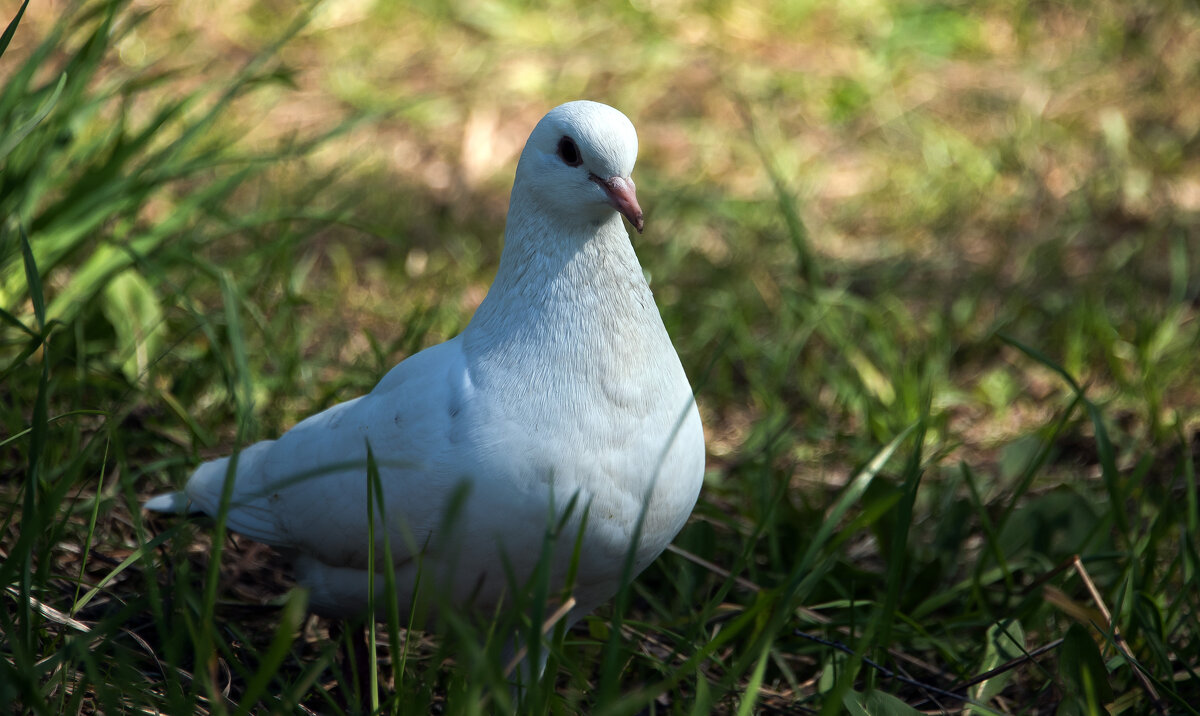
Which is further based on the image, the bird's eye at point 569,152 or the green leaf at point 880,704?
the bird's eye at point 569,152

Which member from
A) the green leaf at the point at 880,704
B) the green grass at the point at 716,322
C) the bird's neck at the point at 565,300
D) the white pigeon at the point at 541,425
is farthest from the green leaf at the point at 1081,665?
the bird's neck at the point at 565,300

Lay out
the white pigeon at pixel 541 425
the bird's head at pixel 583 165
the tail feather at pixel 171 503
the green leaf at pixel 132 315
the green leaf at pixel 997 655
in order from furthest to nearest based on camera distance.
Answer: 1. the green leaf at pixel 132 315
2. the tail feather at pixel 171 503
3. the green leaf at pixel 997 655
4. the bird's head at pixel 583 165
5. the white pigeon at pixel 541 425

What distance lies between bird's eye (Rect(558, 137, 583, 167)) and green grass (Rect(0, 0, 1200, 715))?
0.56m

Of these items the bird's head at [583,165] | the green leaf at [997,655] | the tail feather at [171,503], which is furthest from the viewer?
the tail feather at [171,503]

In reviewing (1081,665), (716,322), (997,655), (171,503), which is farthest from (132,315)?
(1081,665)

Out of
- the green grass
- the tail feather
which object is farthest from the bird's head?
the tail feather

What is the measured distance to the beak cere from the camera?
1.91 metres

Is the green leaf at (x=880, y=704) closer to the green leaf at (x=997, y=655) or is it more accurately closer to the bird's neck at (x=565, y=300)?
the green leaf at (x=997, y=655)

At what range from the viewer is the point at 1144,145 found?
5.31 metres

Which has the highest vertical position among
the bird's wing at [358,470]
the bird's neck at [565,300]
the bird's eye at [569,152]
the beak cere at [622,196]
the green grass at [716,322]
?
the bird's eye at [569,152]

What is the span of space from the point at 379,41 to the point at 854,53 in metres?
2.76

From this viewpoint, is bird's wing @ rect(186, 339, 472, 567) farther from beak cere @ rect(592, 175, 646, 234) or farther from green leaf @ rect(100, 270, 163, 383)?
green leaf @ rect(100, 270, 163, 383)

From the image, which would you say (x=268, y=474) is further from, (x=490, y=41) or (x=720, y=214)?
(x=490, y=41)

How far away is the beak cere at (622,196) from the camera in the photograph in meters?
1.91
